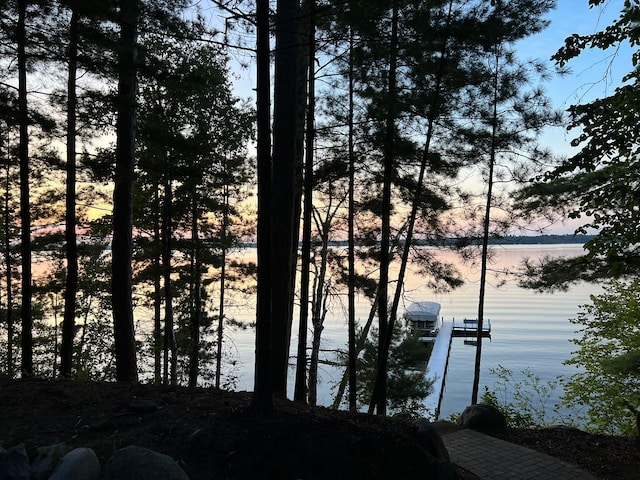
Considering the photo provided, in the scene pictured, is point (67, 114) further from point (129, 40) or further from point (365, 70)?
point (365, 70)

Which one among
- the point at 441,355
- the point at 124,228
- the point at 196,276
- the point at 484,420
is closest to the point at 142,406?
the point at 124,228

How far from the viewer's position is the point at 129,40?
21.8 feet

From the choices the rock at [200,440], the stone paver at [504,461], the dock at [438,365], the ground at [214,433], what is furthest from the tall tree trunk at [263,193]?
the dock at [438,365]

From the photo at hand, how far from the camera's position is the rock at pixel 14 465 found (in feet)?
9.46

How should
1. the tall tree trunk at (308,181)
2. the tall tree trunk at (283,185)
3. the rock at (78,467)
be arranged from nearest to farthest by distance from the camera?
the rock at (78,467) → the tall tree trunk at (283,185) → the tall tree trunk at (308,181)

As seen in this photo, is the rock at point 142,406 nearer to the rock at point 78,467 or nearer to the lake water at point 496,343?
the rock at point 78,467

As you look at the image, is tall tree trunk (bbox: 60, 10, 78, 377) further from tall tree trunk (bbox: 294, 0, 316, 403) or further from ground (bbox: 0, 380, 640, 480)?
tall tree trunk (bbox: 294, 0, 316, 403)

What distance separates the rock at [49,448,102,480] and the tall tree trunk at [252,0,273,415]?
4.44 feet

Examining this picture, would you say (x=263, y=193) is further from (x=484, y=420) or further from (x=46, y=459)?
(x=484, y=420)

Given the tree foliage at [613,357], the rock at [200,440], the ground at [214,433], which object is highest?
the rock at [200,440]

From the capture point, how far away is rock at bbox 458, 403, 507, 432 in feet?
22.4

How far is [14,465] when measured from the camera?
294 cm

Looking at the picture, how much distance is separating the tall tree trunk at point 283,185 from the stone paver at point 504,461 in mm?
2527

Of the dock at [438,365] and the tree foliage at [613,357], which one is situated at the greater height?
the tree foliage at [613,357]
